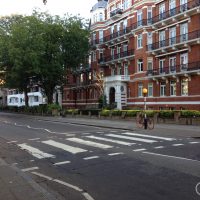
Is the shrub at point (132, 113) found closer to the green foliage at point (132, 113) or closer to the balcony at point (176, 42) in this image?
the green foliage at point (132, 113)

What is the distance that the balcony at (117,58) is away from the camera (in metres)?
55.8

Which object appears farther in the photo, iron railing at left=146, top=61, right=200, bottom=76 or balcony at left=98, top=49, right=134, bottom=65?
balcony at left=98, top=49, right=134, bottom=65

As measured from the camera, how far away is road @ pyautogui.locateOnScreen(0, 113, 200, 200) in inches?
324

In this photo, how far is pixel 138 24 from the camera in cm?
5250

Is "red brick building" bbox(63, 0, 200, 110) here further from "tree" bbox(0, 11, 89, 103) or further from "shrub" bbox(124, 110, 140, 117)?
"shrub" bbox(124, 110, 140, 117)

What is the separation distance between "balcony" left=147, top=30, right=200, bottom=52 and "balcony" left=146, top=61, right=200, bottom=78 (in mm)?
2285

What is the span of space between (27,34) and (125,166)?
156 ft

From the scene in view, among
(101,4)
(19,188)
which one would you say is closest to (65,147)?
(19,188)

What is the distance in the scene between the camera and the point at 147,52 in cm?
5025

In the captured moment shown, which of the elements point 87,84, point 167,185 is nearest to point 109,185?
point 167,185

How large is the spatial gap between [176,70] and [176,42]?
3.16 meters

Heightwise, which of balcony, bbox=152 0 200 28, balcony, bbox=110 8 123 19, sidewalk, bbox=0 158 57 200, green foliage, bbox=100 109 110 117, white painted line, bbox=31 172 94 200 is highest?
balcony, bbox=110 8 123 19

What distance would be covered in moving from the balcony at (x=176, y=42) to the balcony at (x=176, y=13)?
2.15 metres

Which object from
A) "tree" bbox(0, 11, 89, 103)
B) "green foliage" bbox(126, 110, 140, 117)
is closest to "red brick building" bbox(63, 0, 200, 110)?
"tree" bbox(0, 11, 89, 103)
